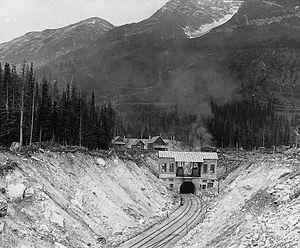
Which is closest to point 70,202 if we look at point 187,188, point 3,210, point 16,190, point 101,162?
point 16,190

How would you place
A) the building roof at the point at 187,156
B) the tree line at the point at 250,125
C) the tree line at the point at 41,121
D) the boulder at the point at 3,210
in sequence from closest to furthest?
the boulder at the point at 3,210
the tree line at the point at 41,121
the building roof at the point at 187,156
the tree line at the point at 250,125

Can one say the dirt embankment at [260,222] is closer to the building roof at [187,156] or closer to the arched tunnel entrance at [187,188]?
the building roof at [187,156]

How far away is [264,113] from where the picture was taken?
161 m

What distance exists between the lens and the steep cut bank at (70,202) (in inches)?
1303

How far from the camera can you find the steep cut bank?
33.1m

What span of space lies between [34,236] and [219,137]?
108m

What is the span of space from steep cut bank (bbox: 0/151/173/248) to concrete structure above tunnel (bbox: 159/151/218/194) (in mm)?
13835

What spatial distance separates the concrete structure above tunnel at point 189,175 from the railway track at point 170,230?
13.0m

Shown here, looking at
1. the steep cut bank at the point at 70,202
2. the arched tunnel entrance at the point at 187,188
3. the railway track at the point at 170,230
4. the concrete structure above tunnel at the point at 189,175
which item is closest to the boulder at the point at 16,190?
the steep cut bank at the point at 70,202

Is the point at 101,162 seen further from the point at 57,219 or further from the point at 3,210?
the point at 3,210

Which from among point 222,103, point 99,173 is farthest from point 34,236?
point 222,103

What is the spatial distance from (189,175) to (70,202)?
4042 cm

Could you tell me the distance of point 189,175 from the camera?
78750 millimetres

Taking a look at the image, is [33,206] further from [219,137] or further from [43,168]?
[219,137]
